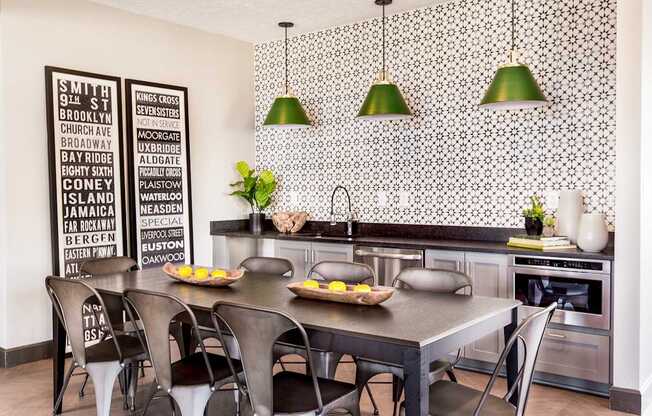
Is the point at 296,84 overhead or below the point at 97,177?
→ overhead

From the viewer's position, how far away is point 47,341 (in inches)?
187

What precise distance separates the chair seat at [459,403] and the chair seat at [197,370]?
974 millimetres

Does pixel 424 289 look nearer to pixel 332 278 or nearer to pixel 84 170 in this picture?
pixel 332 278

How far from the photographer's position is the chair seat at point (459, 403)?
7.88 ft

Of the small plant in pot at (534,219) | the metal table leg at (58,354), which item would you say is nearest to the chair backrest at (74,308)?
the metal table leg at (58,354)

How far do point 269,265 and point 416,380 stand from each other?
2.18 meters

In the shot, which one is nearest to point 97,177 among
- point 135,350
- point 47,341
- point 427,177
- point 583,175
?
point 47,341

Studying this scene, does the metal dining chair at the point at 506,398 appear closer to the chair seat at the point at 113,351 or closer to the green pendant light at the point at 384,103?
the chair seat at the point at 113,351

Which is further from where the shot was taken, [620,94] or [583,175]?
[583,175]

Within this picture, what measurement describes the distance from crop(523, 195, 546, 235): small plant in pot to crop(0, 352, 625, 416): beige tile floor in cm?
111

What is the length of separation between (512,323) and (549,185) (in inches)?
79.8

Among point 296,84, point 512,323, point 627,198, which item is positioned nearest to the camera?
point 512,323

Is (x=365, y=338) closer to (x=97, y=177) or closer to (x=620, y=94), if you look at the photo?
(x=620, y=94)

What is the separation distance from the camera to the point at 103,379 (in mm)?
3184
